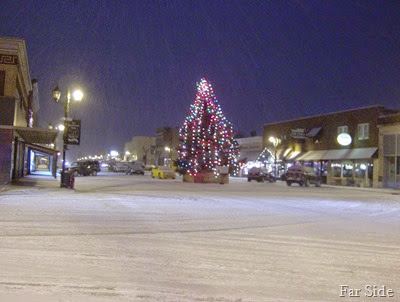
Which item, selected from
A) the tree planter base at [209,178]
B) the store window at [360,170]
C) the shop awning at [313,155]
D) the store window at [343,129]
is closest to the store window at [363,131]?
the store window at [343,129]

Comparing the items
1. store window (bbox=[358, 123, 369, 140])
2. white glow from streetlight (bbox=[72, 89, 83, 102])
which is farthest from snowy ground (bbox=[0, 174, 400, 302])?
store window (bbox=[358, 123, 369, 140])

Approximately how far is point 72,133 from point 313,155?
35769 millimetres

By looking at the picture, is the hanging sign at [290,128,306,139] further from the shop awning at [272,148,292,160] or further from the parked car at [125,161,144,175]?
the parked car at [125,161,144,175]

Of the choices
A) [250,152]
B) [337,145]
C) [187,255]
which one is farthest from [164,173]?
[187,255]

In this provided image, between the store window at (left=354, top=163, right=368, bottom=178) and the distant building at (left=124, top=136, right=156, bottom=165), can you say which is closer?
the store window at (left=354, top=163, right=368, bottom=178)

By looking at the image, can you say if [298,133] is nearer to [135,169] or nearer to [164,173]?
[164,173]

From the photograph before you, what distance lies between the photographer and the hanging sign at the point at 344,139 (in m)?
51.6

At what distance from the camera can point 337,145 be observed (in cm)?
5419

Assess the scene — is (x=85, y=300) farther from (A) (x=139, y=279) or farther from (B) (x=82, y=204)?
(B) (x=82, y=204)

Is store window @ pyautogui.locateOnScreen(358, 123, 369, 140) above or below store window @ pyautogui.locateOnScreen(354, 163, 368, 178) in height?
above

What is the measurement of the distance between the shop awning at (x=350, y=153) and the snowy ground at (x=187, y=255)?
32642 mm

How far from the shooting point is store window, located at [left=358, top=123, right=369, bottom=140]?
1964 inches

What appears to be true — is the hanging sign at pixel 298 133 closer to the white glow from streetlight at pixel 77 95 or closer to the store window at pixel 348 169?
the store window at pixel 348 169

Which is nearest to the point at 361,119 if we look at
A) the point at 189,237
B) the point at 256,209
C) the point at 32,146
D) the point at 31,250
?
the point at 32,146
